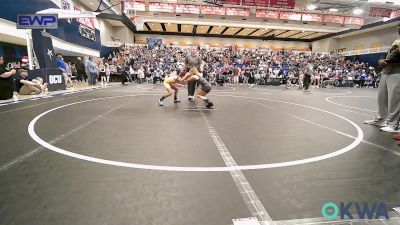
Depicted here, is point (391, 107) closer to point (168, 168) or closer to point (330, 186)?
point (330, 186)

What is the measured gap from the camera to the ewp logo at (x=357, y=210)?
1666 mm

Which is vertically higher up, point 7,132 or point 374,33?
point 374,33

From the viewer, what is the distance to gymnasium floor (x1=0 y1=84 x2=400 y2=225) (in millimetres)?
1665

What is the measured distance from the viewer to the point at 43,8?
606 inches

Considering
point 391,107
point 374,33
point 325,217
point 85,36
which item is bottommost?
point 325,217

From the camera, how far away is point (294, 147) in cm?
317

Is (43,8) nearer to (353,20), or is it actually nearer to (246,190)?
(246,190)

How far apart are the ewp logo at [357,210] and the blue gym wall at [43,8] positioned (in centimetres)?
1586

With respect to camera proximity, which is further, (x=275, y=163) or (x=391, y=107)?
(x=391, y=107)

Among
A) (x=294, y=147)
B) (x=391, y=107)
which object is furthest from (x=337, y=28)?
(x=294, y=147)

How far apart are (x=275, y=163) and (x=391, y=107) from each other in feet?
10.6

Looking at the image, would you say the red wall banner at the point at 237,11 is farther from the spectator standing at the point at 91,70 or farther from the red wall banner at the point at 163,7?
the spectator standing at the point at 91,70

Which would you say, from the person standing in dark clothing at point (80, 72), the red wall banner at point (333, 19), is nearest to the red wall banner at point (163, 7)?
the person standing in dark clothing at point (80, 72)

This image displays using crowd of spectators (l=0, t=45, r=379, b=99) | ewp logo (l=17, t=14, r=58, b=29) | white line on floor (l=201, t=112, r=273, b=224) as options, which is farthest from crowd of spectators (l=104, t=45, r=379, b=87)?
white line on floor (l=201, t=112, r=273, b=224)
